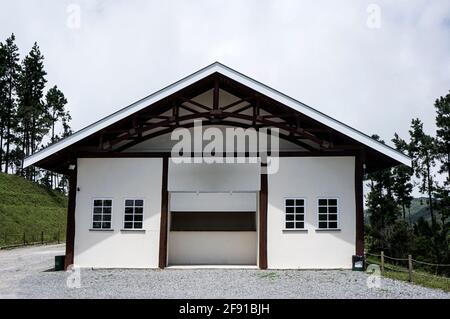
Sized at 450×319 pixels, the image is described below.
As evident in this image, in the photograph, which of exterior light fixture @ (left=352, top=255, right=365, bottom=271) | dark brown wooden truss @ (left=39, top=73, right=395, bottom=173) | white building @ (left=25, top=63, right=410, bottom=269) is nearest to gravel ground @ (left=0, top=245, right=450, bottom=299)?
exterior light fixture @ (left=352, top=255, right=365, bottom=271)

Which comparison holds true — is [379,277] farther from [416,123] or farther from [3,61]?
[3,61]

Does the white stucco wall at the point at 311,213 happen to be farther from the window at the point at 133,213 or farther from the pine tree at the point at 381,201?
the pine tree at the point at 381,201

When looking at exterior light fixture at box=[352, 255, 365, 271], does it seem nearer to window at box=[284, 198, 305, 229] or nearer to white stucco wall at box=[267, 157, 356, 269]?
white stucco wall at box=[267, 157, 356, 269]

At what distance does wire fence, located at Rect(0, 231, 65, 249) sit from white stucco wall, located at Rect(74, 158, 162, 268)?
14.5 meters

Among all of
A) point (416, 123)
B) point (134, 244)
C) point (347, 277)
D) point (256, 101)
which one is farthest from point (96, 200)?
point (416, 123)

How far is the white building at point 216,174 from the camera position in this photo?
1467 cm

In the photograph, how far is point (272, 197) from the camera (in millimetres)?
15055

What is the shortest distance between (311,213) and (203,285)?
4.76 meters

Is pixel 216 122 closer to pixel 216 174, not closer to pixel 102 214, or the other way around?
pixel 216 174

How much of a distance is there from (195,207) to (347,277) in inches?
303

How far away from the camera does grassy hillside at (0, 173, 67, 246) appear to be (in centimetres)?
3222

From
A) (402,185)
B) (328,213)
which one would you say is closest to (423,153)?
(402,185)

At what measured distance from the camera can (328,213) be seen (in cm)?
1495

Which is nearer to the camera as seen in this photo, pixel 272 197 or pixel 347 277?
pixel 347 277
